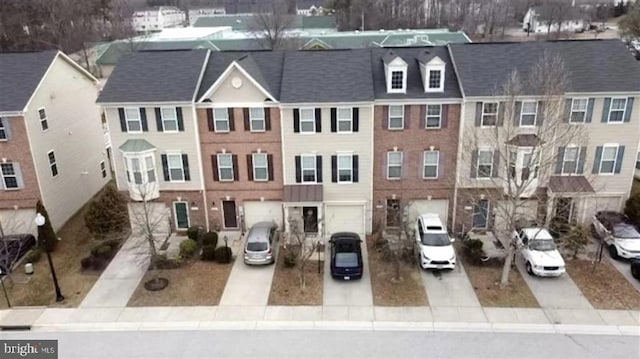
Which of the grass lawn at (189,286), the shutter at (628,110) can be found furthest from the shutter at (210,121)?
the shutter at (628,110)

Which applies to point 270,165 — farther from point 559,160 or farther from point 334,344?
point 559,160

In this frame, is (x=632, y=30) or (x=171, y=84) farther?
(x=632, y=30)

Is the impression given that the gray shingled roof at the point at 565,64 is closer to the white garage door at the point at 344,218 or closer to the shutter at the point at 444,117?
the shutter at the point at 444,117

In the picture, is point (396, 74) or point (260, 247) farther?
point (396, 74)

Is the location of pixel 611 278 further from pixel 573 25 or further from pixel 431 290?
pixel 573 25

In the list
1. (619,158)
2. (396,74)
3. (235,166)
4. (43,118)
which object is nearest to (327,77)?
(396,74)

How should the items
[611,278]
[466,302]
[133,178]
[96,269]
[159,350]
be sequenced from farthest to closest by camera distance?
[133,178], [96,269], [611,278], [466,302], [159,350]

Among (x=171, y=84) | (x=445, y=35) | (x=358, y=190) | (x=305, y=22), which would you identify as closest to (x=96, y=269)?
(x=171, y=84)
